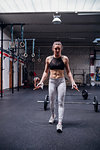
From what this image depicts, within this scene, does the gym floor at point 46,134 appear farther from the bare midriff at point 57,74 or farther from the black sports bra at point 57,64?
the black sports bra at point 57,64

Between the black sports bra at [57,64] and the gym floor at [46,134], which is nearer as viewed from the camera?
the gym floor at [46,134]

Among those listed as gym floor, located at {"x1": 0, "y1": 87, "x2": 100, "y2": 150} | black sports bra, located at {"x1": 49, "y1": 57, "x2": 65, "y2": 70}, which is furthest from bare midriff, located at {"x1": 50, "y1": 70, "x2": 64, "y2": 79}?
gym floor, located at {"x1": 0, "y1": 87, "x2": 100, "y2": 150}

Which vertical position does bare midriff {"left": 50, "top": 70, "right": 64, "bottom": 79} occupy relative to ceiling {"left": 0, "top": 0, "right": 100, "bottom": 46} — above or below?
below

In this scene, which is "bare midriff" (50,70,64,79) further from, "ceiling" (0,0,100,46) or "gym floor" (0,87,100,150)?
"ceiling" (0,0,100,46)

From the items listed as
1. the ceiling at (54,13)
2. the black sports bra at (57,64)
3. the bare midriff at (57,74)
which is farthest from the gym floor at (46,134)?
the ceiling at (54,13)

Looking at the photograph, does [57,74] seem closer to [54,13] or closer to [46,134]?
[46,134]

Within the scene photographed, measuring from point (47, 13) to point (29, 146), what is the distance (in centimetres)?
567

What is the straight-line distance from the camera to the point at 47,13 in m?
6.34

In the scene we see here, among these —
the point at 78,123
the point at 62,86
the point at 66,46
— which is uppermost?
the point at 66,46

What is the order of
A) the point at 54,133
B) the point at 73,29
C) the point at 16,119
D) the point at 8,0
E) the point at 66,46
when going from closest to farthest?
1. the point at 54,133
2. the point at 16,119
3. the point at 8,0
4. the point at 73,29
5. the point at 66,46

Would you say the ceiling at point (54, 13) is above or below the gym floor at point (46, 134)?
above

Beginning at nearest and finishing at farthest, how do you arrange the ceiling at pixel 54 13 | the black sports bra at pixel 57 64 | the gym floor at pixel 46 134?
the gym floor at pixel 46 134 → the black sports bra at pixel 57 64 → the ceiling at pixel 54 13

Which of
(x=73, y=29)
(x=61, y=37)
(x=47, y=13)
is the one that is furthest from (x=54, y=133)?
(x=61, y=37)

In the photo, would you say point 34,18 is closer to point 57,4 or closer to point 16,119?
point 57,4
